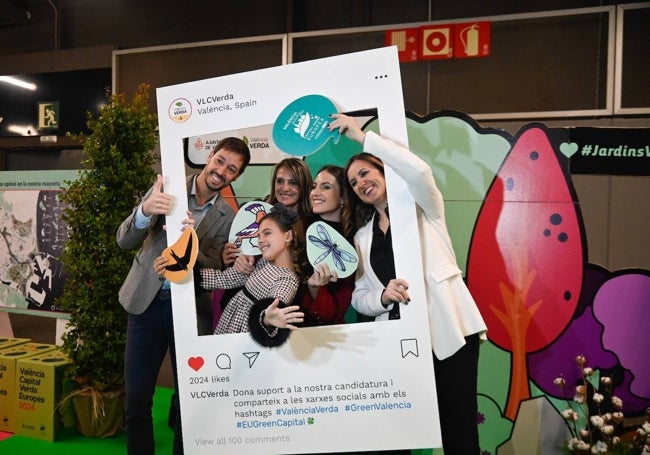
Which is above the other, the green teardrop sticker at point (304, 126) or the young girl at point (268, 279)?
the green teardrop sticker at point (304, 126)

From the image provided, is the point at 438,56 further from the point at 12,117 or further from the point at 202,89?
the point at 12,117

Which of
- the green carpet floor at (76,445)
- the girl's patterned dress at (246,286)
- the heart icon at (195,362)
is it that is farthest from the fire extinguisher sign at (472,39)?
the green carpet floor at (76,445)

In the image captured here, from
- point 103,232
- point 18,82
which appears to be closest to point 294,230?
point 103,232

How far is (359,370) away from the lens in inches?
61.0

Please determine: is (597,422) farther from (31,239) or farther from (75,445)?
(31,239)

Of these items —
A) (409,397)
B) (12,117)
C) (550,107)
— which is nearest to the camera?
(409,397)

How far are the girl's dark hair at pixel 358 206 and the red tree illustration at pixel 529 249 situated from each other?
717 mm

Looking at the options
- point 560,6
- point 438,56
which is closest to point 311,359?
point 438,56

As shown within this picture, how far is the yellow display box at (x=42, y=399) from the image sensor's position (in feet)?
9.91

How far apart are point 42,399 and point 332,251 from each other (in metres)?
2.40

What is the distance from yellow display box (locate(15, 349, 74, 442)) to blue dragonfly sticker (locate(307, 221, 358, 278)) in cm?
222

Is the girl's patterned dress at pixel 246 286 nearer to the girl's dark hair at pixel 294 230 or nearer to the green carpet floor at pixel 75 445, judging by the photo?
the girl's dark hair at pixel 294 230

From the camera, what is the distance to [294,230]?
5.44 ft

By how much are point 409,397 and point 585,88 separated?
2.52 m
